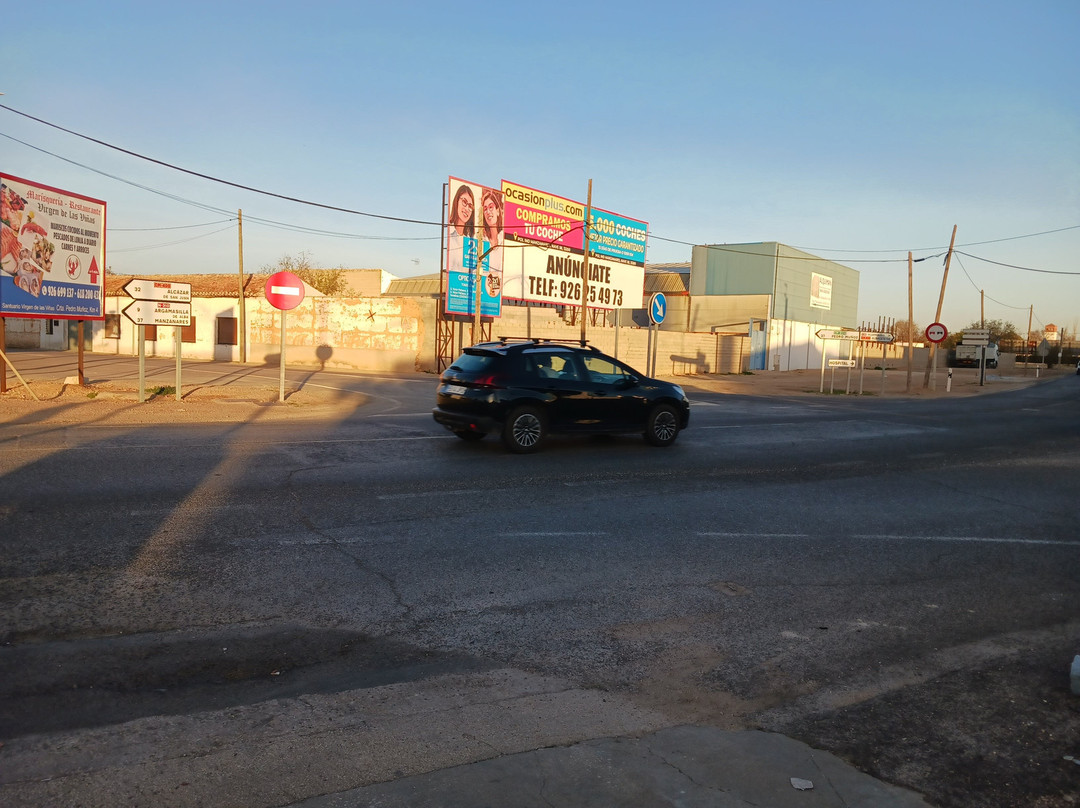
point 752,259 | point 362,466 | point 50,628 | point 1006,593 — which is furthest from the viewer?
point 752,259

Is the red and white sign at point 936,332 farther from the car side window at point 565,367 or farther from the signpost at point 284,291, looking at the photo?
the signpost at point 284,291

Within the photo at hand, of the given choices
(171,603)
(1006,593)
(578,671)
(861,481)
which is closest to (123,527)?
(171,603)

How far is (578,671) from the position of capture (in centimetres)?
448

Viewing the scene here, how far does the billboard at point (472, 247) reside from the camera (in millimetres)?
30281

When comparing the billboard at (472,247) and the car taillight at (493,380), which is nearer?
the car taillight at (493,380)

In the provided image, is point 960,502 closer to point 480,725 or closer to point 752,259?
point 480,725

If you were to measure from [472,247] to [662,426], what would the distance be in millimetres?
19301

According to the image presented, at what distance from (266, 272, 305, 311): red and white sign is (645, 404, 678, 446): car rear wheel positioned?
25.1 ft

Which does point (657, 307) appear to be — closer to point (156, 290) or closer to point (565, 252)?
point (156, 290)

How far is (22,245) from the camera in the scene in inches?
656

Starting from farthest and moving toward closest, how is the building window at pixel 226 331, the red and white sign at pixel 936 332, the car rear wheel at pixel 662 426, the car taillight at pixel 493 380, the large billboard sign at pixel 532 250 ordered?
1. the building window at pixel 226 331
2. the red and white sign at pixel 936 332
3. the large billboard sign at pixel 532 250
4. the car rear wheel at pixel 662 426
5. the car taillight at pixel 493 380

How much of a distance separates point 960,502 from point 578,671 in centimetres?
704

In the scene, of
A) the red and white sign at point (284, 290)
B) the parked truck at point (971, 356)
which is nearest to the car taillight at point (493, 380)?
the red and white sign at point (284, 290)

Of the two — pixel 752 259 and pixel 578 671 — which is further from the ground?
pixel 752 259
